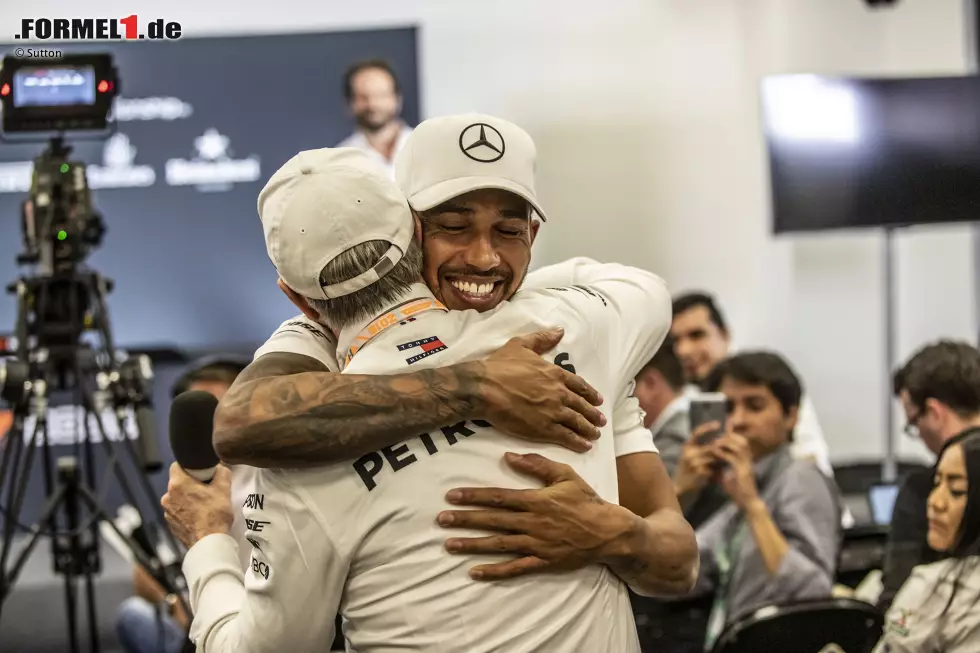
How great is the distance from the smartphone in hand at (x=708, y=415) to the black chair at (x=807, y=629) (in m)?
0.75

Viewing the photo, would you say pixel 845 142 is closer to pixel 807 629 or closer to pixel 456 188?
pixel 807 629

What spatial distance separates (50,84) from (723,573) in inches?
93.2

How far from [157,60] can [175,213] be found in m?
0.73

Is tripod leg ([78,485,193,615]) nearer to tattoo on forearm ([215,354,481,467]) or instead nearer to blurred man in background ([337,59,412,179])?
tattoo on forearm ([215,354,481,467])

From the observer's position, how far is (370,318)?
4.33 feet

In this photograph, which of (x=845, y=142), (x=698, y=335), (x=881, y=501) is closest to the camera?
(x=881, y=501)

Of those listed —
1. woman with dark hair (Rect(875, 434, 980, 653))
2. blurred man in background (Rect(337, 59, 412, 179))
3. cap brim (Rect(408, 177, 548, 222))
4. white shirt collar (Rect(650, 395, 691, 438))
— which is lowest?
woman with dark hair (Rect(875, 434, 980, 653))

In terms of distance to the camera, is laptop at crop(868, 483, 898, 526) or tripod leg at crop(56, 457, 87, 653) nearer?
tripod leg at crop(56, 457, 87, 653)

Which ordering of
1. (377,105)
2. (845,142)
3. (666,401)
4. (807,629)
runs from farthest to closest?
(377,105), (845,142), (666,401), (807,629)

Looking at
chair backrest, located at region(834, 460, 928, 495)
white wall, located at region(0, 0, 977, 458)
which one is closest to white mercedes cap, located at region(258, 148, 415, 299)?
white wall, located at region(0, 0, 977, 458)

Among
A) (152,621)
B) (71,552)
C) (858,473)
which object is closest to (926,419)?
(71,552)

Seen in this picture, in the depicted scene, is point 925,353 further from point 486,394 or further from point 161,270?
point 161,270

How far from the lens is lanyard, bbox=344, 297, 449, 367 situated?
1.31 metres

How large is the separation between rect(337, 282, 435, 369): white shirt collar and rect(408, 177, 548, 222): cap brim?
125 millimetres
